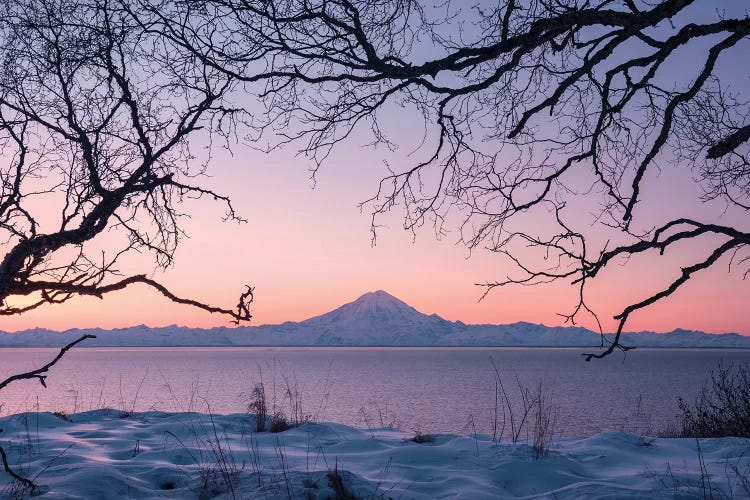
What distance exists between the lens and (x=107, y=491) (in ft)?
15.5

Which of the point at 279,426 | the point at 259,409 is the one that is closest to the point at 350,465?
the point at 279,426

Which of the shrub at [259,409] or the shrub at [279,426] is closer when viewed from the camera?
the shrub at [279,426]

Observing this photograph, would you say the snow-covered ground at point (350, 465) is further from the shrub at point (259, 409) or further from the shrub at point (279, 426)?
the shrub at point (259, 409)

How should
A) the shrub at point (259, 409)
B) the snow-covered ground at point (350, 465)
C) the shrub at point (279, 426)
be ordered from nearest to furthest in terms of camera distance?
1. the snow-covered ground at point (350, 465)
2. the shrub at point (279, 426)
3. the shrub at point (259, 409)

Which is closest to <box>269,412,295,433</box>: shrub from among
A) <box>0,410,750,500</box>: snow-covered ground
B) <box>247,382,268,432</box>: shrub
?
<box>247,382,268,432</box>: shrub

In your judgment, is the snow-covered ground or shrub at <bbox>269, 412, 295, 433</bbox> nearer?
the snow-covered ground

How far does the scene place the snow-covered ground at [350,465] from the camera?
4.83m

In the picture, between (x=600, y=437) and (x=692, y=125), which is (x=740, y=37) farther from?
(x=600, y=437)

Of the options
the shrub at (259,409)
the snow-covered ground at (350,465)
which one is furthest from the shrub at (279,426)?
the snow-covered ground at (350,465)

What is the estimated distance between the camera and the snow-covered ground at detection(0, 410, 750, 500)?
483 centimetres

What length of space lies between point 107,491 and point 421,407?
2056 inches

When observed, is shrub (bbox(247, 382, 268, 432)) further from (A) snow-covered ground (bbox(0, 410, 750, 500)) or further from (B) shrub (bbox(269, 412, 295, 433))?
(A) snow-covered ground (bbox(0, 410, 750, 500))

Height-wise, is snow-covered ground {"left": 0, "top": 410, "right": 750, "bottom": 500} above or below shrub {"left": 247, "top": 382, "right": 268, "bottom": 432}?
below

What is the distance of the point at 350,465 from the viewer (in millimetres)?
6066
